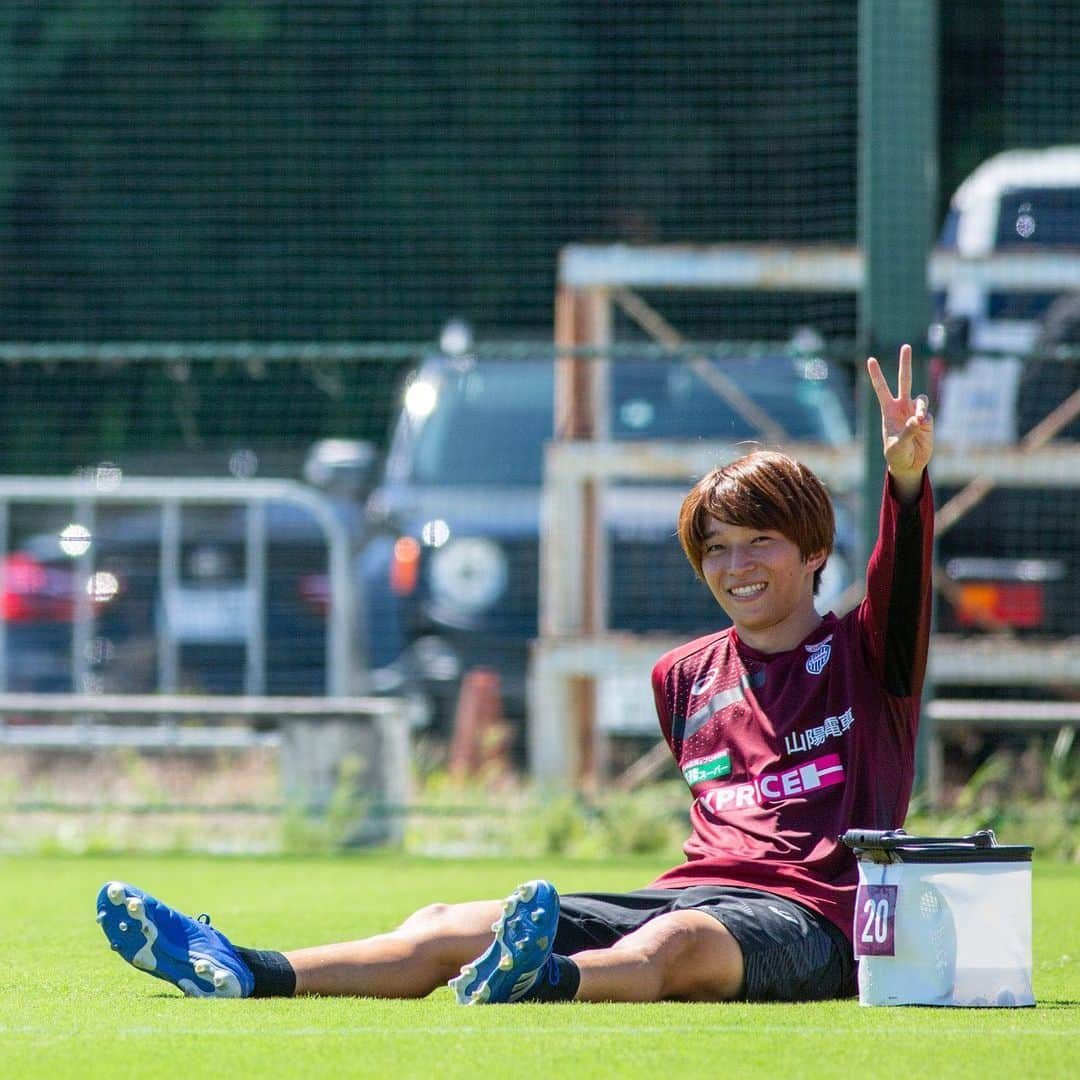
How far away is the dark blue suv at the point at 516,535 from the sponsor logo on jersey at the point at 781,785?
472 cm

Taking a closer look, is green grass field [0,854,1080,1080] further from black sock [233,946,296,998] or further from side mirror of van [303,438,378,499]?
side mirror of van [303,438,378,499]

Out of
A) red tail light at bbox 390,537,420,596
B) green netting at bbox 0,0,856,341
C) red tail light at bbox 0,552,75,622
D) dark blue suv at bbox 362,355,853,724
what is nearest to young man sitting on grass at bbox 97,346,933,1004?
dark blue suv at bbox 362,355,853,724

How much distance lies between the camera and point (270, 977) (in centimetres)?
364

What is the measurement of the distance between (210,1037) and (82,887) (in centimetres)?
341

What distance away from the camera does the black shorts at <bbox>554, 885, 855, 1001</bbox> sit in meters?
3.67

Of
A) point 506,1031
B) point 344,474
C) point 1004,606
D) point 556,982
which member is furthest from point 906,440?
point 344,474

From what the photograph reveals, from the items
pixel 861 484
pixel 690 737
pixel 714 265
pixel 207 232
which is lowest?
pixel 690 737

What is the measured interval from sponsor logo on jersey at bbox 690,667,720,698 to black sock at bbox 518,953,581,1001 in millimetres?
723

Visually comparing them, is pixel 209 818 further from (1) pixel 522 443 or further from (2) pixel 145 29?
(2) pixel 145 29

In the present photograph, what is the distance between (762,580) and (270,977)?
3.69 ft

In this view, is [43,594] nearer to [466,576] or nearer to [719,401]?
[466,576]

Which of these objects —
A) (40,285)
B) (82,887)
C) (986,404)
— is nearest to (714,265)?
(986,404)

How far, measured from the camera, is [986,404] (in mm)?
9547

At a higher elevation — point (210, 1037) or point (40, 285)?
point (40, 285)
